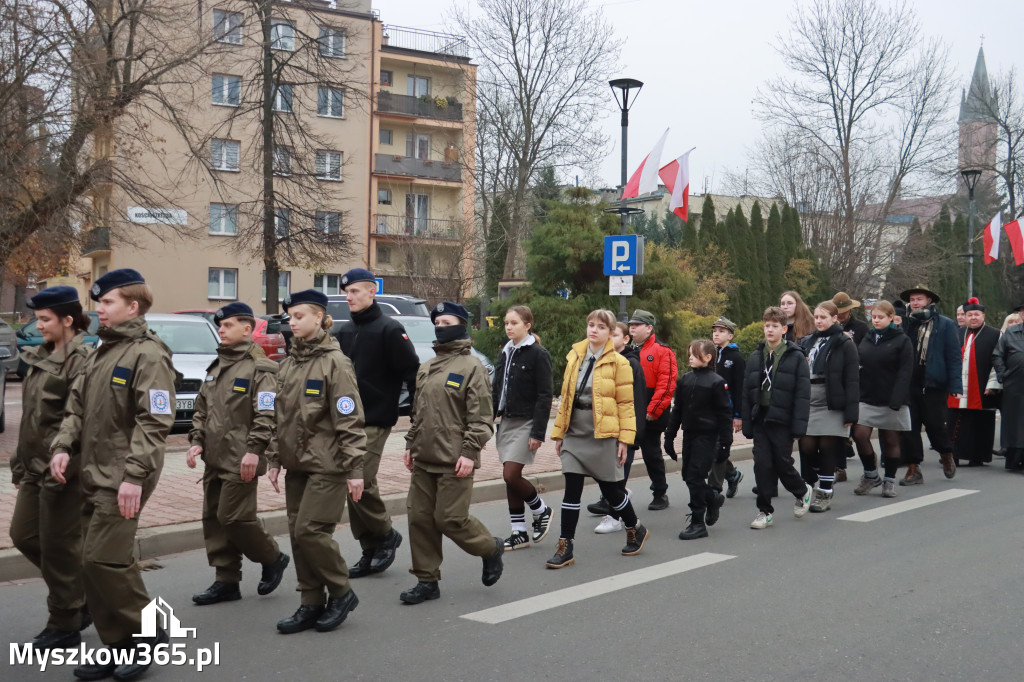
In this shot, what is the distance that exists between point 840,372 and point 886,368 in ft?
5.18

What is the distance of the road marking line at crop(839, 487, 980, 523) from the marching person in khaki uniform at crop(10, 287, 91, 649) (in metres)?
6.23

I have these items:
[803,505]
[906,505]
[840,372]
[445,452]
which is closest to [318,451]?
[445,452]

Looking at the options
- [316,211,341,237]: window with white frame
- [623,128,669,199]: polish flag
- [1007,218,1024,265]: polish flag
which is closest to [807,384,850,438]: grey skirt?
[623,128,669,199]: polish flag

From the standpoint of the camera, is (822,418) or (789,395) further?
(822,418)

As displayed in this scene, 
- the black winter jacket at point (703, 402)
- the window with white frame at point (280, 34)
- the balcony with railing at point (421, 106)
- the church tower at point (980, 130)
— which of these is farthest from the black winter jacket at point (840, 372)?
the balcony with railing at point (421, 106)

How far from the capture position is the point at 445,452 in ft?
19.1

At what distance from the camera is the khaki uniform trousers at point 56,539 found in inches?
191

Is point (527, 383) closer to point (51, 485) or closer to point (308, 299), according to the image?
point (308, 299)

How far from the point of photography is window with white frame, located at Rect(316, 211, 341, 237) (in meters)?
26.8

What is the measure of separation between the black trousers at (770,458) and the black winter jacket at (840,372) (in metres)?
0.70

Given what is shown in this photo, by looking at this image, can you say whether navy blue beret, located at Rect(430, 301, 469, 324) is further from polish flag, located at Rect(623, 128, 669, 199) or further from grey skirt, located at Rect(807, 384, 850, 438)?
polish flag, located at Rect(623, 128, 669, 199)

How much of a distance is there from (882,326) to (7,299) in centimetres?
9648

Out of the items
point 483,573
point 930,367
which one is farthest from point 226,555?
point 930,367

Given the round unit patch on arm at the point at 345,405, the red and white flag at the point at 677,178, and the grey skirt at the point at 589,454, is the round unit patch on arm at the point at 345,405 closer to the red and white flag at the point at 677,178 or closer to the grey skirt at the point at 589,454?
the grey skirt at the point at 589,454
